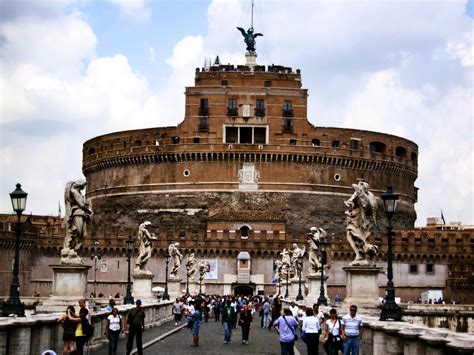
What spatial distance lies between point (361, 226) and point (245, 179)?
198 feet

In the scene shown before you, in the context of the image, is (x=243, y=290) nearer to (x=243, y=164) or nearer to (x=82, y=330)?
(x=243, y=164)

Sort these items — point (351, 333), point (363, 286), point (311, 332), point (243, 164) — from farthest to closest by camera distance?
point (243, 164) < point (363, 286) < point (311, 332) < point (351, 333)

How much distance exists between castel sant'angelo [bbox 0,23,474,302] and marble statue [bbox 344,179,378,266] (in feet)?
173

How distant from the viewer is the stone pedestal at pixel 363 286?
1933 centimetres

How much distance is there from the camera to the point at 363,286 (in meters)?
19.6

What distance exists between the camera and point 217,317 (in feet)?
132

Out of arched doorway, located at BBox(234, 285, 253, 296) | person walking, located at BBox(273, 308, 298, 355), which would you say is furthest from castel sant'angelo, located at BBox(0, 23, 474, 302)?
person walking, located at BBox(273, 308, 298, 355)

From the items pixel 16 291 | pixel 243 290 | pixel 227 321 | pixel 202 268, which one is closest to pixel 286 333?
pixel 16 291

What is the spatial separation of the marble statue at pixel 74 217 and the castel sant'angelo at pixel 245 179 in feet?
174

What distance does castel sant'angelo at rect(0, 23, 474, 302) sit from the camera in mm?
72875

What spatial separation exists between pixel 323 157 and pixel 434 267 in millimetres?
14929

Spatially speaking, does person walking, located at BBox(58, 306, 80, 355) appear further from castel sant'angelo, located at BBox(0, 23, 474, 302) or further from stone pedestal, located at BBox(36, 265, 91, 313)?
castel sant'angelo, located at BBox(0, 23, 474, 302)

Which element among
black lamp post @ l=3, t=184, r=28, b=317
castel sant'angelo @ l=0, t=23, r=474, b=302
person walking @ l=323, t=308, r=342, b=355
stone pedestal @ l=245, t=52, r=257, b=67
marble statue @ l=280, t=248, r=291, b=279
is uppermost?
stone pedestal @ l=245, t=52, r=257, b=67

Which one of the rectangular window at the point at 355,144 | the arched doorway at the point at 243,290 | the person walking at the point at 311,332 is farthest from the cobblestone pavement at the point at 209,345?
the rectangular window at the point at 355,144
